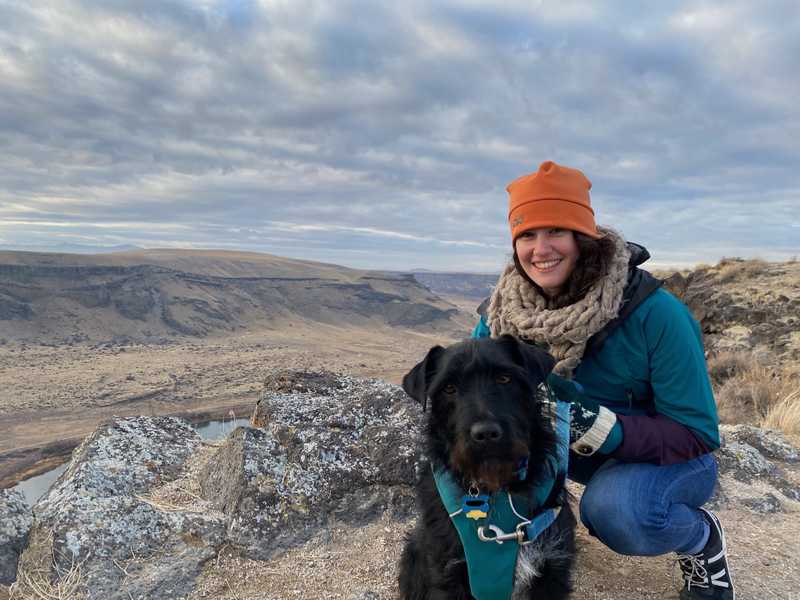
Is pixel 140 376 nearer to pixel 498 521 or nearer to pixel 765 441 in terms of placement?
pixel 765 441

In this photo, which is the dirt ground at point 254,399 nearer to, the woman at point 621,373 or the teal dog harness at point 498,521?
the woman at point 621,373

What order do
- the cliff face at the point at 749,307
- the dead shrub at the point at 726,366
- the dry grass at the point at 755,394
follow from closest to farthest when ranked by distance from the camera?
the dry grass at the point at 755,394
the dead shrub at the point at 726,366
the cliff face at the point at 749,307

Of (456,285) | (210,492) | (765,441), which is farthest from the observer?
(456,285)

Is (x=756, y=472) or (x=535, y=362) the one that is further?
(x=756, y=472)

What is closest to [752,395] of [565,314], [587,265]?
[587,265]

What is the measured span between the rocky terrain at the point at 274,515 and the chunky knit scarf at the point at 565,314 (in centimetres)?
153

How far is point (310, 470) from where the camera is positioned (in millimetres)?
4164

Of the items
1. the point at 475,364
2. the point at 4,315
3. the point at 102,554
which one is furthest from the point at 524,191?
the point at 4,315

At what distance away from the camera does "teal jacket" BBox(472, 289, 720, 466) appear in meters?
2.82

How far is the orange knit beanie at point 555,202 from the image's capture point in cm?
300

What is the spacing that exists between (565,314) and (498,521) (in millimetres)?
1137

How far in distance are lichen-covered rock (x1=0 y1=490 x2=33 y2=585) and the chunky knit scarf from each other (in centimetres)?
360

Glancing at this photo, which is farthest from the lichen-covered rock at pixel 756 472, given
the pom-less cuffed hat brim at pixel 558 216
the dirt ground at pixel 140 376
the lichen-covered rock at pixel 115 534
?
the dirt ground at pixel 140 376

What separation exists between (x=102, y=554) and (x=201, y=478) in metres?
1.17
